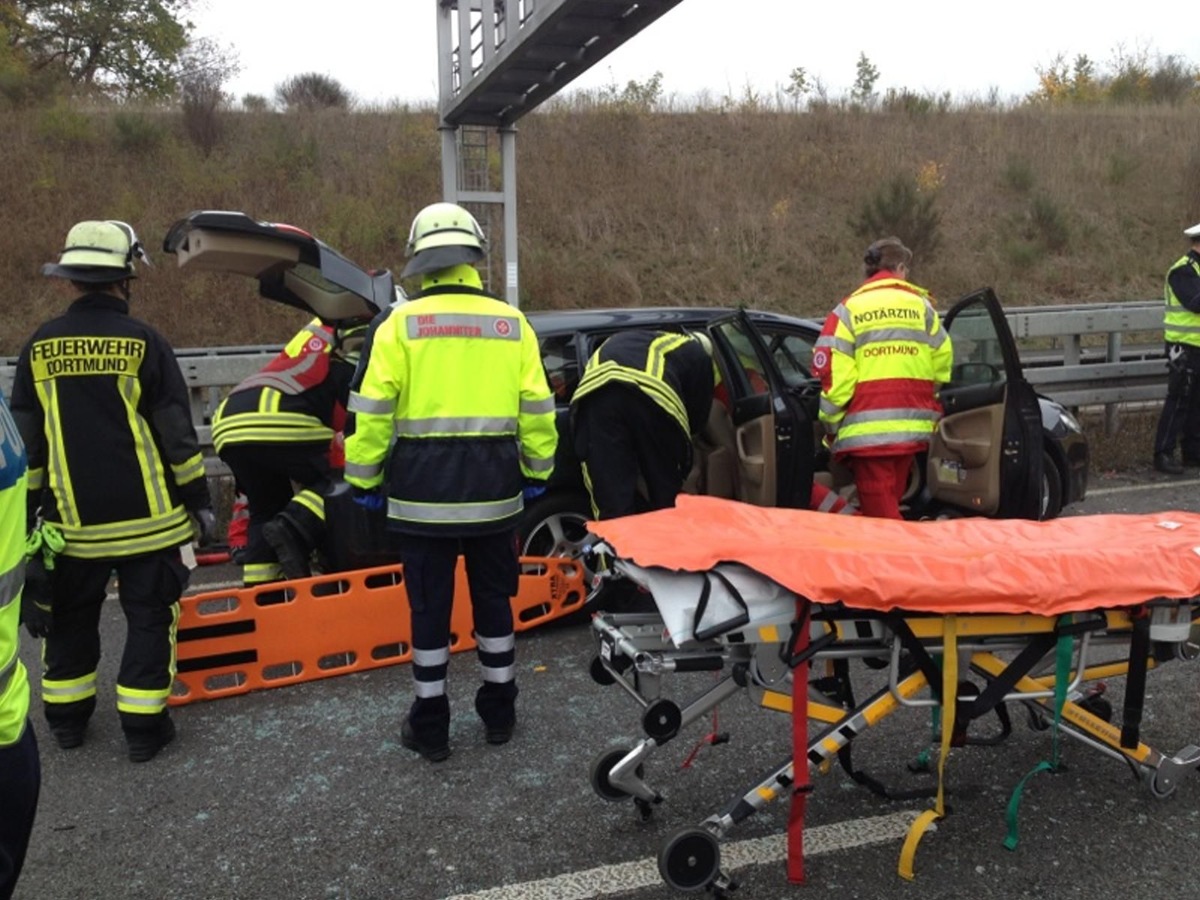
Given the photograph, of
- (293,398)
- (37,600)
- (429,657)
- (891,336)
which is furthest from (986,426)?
(37,600)

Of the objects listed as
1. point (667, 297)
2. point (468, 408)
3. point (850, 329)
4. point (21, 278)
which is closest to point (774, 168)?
point (667, 297)

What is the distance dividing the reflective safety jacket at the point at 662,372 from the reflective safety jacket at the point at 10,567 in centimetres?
301

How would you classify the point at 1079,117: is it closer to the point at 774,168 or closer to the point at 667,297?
the point at 774,168


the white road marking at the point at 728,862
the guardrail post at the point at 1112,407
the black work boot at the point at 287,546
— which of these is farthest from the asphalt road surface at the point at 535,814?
the guardrail post at the point at 1112,407

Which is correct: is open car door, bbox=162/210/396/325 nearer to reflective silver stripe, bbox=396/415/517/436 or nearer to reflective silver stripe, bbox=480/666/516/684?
reflective silver stripe, bbox=396/415/517/436

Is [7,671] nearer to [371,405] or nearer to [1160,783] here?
[371,405]

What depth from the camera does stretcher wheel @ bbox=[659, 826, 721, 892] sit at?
2.58 m

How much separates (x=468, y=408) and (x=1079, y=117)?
86.6 feet

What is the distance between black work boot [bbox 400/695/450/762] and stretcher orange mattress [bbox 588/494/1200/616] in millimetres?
1014

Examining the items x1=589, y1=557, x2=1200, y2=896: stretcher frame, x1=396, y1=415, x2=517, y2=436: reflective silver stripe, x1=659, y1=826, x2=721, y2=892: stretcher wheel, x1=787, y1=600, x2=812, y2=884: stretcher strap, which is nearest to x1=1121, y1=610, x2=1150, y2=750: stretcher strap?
x1=589, y1=557, x2=1200, y2=896: stretcher frame

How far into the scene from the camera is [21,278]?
50.3 feet

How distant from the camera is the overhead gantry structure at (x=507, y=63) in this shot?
7.99 meters

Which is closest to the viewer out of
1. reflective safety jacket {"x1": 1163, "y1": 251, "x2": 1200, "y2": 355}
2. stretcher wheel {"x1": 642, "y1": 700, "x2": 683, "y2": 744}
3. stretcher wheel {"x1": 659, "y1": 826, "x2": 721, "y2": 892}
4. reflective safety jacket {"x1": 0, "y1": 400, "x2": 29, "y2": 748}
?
reflective safety jacket {"x1": 0, "y1": 400, "x2": 29, "y2": 748}

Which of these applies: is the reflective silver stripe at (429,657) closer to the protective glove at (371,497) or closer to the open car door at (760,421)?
the protective glove at (371,497)
